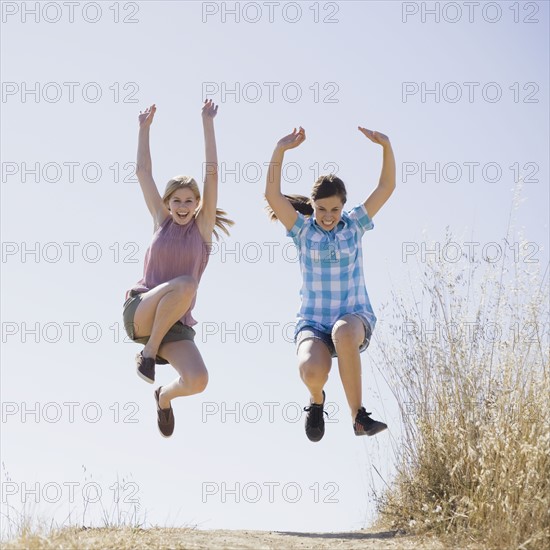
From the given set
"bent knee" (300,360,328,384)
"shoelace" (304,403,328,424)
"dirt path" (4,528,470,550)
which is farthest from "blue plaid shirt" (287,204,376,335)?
"dirt path" (4,528,470,550)

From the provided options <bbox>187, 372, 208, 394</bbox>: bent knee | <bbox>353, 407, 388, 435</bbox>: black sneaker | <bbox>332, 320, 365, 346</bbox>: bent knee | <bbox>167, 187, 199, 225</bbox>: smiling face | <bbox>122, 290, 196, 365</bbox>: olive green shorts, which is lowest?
<bbox>353, 407, 388, 435</bbox>: black sneaker

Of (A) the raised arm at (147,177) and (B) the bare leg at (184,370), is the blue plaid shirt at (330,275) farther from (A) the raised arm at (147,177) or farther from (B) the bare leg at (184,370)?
(A) the raised arm at (147,177)

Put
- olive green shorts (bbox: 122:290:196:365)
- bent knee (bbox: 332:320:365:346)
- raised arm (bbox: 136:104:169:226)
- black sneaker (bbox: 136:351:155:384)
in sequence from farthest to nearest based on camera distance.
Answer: raised arm (bbox: 136:104:169:226), olive green shorts (bbox: 122:290:196:365), black sneaker (bbox: 136:351:155:384), bent knee (bbox: 332:320:365:346)

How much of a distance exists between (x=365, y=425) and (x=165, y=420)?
1.48 m

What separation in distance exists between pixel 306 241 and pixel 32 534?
2614 mm

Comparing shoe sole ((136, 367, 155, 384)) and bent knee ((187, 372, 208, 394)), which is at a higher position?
shoe sole ((136, 367, 155, 384))

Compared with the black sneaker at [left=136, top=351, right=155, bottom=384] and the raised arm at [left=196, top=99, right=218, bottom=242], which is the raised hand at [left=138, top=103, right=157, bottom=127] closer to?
the raised arm at [left=196, top=99, right=218, bottom=242]

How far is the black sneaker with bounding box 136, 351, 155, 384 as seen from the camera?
6.04 m

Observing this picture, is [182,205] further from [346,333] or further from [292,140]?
[346,333]

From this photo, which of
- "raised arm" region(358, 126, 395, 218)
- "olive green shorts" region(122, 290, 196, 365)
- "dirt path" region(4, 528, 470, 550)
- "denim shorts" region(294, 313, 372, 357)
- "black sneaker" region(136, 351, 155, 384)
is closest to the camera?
"dirt path" region(4, 528, 470, 550)

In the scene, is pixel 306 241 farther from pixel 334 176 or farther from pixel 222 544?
pixel 222 544

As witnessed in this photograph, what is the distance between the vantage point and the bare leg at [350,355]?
5730mm

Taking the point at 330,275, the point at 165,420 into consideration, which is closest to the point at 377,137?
the point at 330,275

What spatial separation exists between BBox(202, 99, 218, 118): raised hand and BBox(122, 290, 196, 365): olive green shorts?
1.39 m
